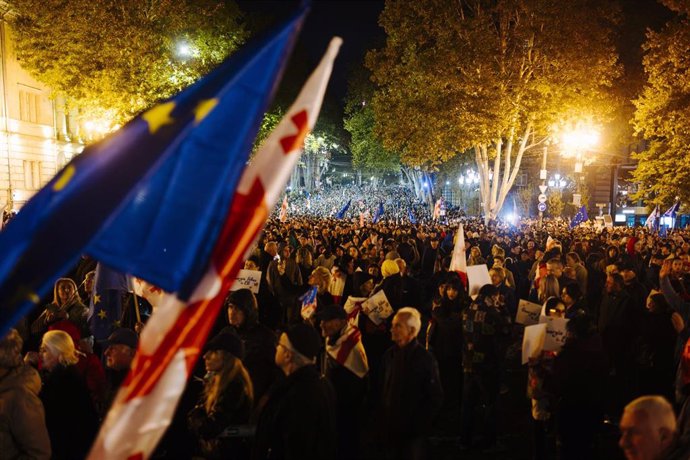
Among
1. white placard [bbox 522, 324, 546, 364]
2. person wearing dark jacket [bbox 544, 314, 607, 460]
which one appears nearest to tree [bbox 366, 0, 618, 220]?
white placard [bbox 522, 324, 546, 364]

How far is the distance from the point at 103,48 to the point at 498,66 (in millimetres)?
17227

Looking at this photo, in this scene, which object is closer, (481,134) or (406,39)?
(481,134)

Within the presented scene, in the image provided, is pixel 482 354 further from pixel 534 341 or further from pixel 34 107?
pixel 34 107

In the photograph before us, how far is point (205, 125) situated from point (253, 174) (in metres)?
0.31

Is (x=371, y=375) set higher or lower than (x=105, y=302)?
lower

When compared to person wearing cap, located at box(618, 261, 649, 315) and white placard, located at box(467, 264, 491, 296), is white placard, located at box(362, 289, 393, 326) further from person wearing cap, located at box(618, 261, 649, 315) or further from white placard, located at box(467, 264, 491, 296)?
person wearing cap, located at box(618, 261, 649, 315)

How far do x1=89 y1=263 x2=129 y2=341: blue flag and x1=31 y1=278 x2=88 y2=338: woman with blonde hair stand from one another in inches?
18.5

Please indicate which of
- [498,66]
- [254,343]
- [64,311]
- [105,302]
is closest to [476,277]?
[254,343]

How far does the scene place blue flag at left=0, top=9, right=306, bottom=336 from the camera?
233 cm

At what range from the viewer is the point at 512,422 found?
767cm

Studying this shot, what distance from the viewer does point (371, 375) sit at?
7.77 m

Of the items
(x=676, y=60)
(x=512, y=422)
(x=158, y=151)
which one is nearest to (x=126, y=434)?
(x=158, y=151)

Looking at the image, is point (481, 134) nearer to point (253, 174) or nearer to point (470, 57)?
point (470, 57)

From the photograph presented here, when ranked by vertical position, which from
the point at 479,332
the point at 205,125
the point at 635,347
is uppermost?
the point at 205,125
